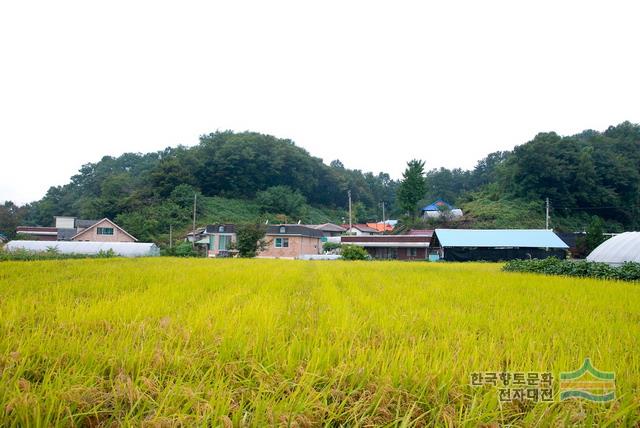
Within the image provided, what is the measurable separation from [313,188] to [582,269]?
49925 mm

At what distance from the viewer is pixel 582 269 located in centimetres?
998

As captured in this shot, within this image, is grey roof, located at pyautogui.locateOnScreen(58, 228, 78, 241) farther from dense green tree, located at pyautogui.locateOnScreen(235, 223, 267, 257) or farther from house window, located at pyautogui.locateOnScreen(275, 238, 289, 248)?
dense green tree, located at pyautogui.locateOnScreen(235, 223, 267, 257)

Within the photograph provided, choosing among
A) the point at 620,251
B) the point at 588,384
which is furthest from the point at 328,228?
the point at 588,384

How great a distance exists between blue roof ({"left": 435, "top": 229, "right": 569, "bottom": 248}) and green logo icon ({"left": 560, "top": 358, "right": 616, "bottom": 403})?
21.3 m

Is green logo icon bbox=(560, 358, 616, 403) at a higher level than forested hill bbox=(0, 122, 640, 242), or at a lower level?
lower

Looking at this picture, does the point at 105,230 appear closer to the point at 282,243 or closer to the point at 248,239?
the point at 282,243

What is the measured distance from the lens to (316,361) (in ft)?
6.50

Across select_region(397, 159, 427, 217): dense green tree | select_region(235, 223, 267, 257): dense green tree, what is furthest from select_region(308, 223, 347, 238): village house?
select_region(235, 223, 267, 257): dense green tree

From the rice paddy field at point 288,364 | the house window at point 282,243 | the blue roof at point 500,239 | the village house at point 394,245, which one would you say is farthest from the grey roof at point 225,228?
the rice paddy field at point 288,364

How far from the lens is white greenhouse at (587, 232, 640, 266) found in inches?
425

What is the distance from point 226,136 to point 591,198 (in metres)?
53.0

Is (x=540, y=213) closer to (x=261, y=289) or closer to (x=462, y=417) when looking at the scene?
(x=261, y=289)

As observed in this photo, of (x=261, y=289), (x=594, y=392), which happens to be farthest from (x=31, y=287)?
(x=594, y=392)

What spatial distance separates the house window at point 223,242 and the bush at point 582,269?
963 inches
